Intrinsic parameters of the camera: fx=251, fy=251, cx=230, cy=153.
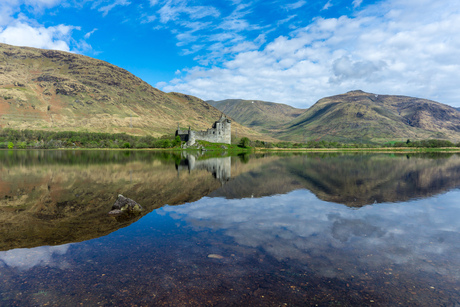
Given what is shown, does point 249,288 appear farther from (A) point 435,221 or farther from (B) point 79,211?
(A) point 435,221

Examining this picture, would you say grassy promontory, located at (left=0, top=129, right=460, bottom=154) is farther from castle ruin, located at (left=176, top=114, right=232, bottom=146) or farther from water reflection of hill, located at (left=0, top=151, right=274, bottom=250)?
water reflection of hill, located at (left=0, top=151, right=274, bottom=250)

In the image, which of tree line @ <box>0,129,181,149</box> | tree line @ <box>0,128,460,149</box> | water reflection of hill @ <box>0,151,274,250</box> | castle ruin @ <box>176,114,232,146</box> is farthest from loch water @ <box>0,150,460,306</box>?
tree line @ <box>0,129,181,149</box>

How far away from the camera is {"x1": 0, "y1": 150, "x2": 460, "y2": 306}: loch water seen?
773 centimetres

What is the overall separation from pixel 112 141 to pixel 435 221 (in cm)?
16692

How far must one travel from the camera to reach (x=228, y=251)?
11.0m

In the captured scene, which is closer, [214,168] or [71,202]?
[71,202]

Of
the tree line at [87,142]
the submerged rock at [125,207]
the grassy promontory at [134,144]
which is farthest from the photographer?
the tree line at [87,142]

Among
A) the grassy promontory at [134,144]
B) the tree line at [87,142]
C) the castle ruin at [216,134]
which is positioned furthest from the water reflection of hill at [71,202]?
the tree line at [87,142]

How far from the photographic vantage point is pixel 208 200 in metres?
21.8

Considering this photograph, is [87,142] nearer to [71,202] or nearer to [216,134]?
[216,134]

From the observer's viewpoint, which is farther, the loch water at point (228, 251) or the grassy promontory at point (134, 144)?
the grassy promontory at point (134, 144)

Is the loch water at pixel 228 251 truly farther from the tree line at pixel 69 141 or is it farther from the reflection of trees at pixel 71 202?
the tree line at pixel 69 141

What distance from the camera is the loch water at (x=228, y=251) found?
773 cm

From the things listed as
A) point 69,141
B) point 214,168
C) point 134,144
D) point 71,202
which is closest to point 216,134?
point 134,144
